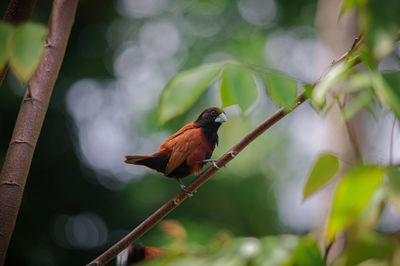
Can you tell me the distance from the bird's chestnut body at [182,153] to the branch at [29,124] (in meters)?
0.88

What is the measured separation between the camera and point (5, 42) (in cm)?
85

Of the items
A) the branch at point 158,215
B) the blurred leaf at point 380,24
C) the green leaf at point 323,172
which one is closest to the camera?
the blurred leaf at point 380,24

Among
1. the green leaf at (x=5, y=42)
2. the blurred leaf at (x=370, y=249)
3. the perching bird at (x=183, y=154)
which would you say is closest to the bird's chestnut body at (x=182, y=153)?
the perching bird at (x=183, y=154)

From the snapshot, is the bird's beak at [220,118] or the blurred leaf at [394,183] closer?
the blurred leaf at [394,183]

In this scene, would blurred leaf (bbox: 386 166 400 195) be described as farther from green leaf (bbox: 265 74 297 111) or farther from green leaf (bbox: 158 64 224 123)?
green leaf (bbox: 158 64 224 123)

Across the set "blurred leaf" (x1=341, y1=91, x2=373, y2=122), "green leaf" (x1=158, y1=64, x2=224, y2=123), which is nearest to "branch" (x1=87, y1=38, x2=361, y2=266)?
"blurred leaf" (x1=341, y1=91, x2=373, y2=122)

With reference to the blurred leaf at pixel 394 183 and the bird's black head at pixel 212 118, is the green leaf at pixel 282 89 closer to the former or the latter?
the blurred leaf at pixel 394 183

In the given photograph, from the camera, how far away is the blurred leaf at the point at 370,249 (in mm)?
701

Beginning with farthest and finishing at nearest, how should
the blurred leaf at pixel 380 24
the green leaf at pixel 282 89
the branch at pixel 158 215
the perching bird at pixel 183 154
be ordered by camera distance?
the perching bird at pixel 183 154 → the branch at pixel 158 215 → the green leaf at pixel 282 89 → the blurred leaf at pixel 380 24

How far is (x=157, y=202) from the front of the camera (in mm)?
6961

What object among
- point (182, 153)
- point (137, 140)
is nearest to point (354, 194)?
point (182, 153)

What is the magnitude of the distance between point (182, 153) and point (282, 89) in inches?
55.1

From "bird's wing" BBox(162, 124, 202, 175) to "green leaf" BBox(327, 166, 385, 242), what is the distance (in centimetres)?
170

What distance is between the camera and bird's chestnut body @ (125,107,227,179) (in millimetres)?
2348
